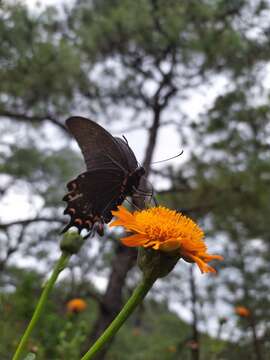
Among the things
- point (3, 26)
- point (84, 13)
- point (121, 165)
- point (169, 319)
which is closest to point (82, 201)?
point (121, 165)

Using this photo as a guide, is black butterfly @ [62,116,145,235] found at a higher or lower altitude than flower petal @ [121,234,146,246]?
higher

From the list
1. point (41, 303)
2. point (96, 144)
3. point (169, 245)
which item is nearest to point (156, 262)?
point (169, 245)

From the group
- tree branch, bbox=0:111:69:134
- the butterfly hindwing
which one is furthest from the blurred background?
the butterfly hindwing

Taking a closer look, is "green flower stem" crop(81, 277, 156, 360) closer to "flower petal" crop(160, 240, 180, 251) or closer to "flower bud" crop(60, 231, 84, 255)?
"flower petal" crop(160, 240, 180, 251)

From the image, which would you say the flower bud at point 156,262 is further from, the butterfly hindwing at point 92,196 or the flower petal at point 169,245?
the butterfly hindwing at point 92,196

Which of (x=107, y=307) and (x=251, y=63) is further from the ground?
(x=251, y=63)

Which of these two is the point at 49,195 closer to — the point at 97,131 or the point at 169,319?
the point at 169,319

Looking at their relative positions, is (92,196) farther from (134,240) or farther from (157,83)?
(157,83)
